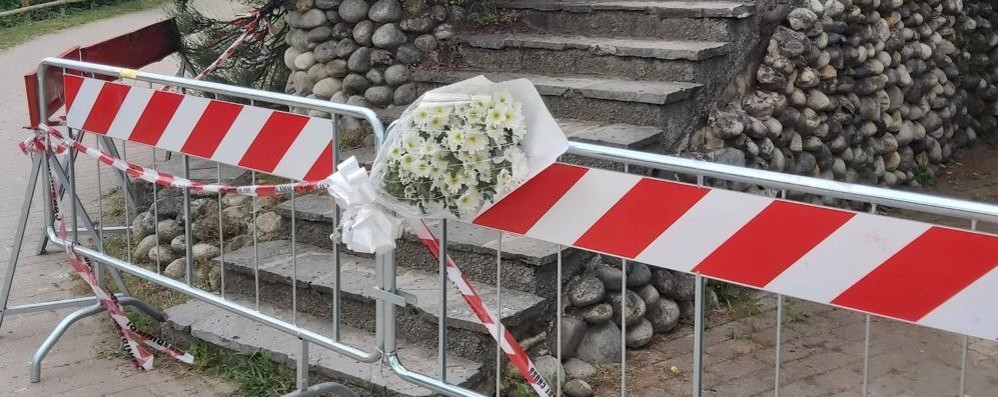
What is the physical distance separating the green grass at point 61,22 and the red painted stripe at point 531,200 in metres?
14.7

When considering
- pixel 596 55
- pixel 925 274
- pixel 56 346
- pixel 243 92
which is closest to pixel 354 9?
pixel 596 55

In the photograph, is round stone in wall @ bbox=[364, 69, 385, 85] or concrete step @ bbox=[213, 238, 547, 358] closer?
concrete step @ bbox=[213, 238, 547, 358]

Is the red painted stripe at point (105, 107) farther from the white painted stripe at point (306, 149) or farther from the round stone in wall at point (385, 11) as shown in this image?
the round stone in wall at point (385, 11)

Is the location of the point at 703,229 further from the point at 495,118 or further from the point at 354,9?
the point at 354,9

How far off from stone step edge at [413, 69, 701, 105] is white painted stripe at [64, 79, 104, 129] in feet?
6.53

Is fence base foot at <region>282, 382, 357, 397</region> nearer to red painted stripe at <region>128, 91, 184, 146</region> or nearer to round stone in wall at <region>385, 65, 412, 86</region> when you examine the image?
red painted stripe at <region>128, 91, 184, 146</region>

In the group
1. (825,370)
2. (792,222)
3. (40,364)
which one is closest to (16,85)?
(40,364)

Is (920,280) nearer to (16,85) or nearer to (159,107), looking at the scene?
(159,107)

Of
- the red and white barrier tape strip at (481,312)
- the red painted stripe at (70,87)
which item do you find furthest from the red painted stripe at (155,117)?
the red and white barrier tape strip at (481,312)

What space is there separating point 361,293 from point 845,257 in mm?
2600

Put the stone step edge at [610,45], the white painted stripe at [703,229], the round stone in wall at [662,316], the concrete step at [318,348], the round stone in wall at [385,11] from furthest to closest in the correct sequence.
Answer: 1. the round stone in wall at [385,11]
2. the stone step edge at [610,45]
3. the round stone in wall at [662,316]
4. the concrete step at [318,348]
5. the white painted stripe at [703,229]

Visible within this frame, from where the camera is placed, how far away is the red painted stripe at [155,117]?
459cm

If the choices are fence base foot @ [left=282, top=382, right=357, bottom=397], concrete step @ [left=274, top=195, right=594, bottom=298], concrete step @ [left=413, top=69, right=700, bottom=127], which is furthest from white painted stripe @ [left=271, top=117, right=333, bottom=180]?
concrete step @ [left=413, top=69, right=700, bottom=127]

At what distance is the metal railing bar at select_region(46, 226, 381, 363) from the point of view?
13.1ft
